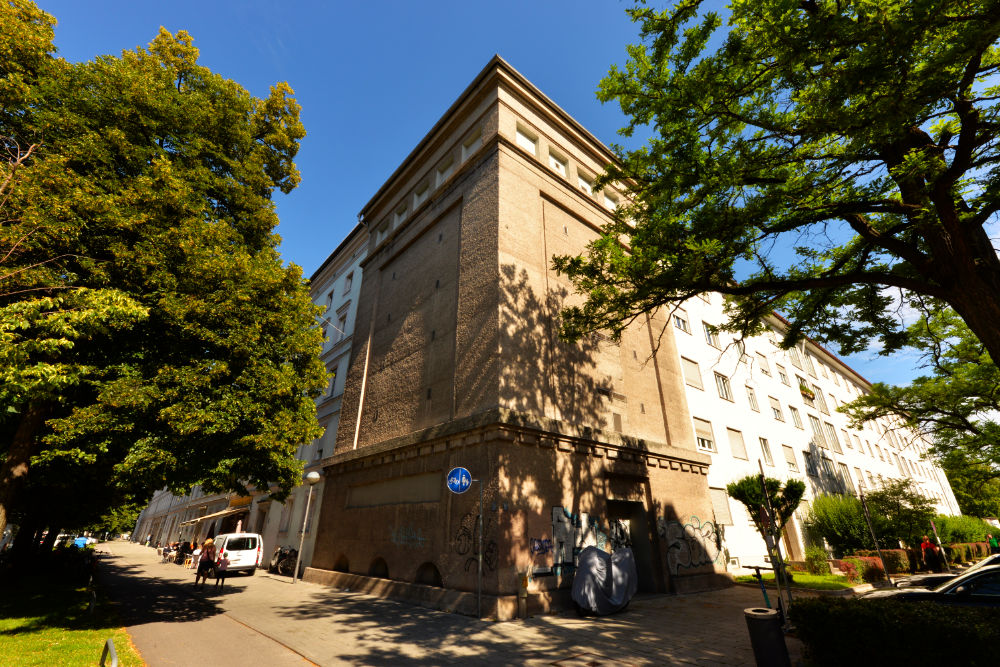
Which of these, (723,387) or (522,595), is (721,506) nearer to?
(723,387)

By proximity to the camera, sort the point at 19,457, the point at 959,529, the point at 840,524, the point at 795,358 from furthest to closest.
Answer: the point at 959,529 < the point at 795,358 < the point at 840,524 < the point at 19,457

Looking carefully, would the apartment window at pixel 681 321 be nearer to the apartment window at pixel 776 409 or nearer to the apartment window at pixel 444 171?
the apartment window at pixel 776 409

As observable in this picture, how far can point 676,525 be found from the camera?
1470cm

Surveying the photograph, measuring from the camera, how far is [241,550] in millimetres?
20250

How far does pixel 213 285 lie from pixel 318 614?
8.45m

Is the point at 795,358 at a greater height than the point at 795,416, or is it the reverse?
the point at 795,358

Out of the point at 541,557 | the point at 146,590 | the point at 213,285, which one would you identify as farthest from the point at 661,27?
the point at 146,590

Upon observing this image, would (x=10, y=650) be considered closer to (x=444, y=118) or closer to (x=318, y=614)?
(x=318, y=614)

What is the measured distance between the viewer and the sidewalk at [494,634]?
6.61 meters

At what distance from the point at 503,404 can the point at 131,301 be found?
8.46 meters

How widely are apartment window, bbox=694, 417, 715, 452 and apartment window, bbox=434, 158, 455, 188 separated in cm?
1636

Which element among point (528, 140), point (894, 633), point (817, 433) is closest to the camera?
point (894, 633)

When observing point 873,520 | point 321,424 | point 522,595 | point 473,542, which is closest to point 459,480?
point 473,542

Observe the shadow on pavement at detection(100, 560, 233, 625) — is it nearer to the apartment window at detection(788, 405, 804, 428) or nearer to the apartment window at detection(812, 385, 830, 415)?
the apartment window at detection(788, 405, 804, 428)
